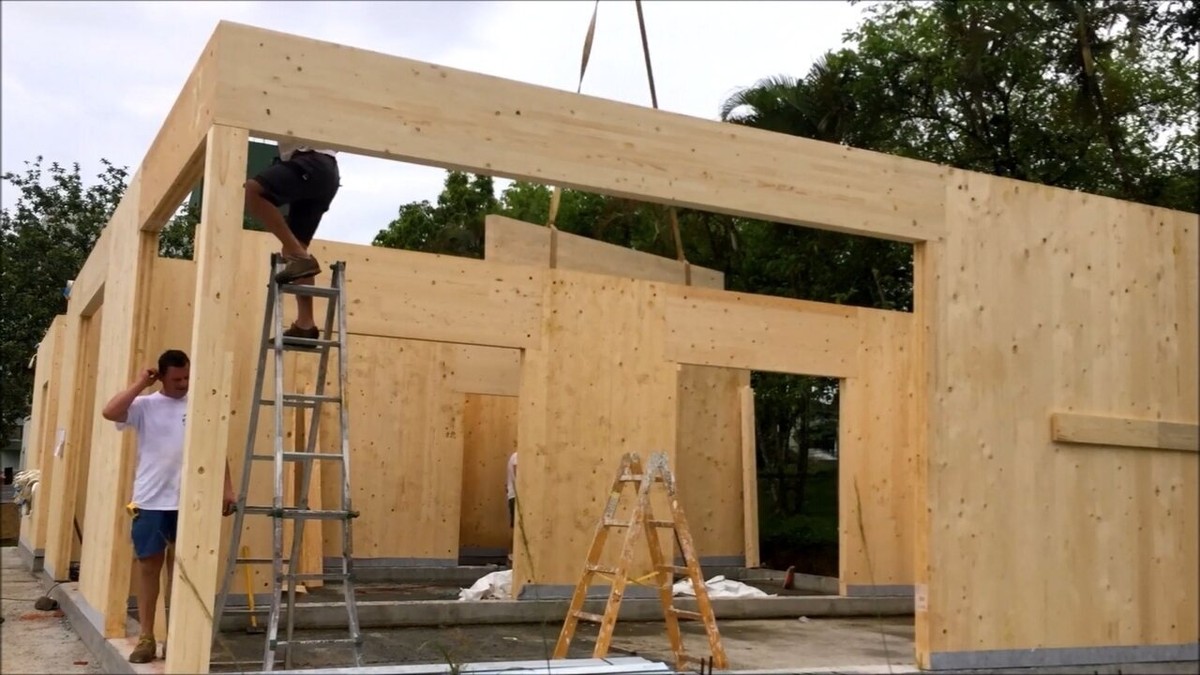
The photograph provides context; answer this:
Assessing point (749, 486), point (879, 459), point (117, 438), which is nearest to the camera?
point (117, 438)

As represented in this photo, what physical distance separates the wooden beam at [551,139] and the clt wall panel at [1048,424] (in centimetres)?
54

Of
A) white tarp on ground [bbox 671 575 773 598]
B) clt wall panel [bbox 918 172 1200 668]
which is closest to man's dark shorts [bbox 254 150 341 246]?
clt wall panel [bbox 918 172 1200 668]

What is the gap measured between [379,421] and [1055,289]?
6.67 metres

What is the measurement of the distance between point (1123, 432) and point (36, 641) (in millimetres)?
6127

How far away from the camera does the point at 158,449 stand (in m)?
5.08

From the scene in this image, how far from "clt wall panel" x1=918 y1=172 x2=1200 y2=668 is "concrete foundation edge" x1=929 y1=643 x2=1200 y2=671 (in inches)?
0.6

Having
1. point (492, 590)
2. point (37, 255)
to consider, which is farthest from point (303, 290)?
point (37, 255)

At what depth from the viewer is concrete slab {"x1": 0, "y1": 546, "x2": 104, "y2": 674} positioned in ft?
17.9

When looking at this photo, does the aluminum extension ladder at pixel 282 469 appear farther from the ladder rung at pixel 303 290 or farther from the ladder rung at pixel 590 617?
the ladder rung at pixel 590 617

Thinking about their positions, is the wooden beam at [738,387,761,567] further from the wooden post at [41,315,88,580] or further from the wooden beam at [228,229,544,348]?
the wooden post at [41,315,88,580]

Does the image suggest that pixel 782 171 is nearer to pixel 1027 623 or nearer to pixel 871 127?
pixel 1027 623

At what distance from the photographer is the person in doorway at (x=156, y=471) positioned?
16.4ft

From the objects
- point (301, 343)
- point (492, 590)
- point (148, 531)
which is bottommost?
point (492, 590)

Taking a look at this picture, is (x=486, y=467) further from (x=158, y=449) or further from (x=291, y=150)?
(x=291, y=150)
